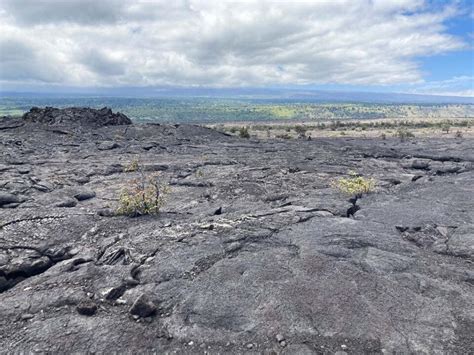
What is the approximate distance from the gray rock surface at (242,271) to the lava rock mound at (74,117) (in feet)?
95.7

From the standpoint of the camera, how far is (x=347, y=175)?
78.0ft

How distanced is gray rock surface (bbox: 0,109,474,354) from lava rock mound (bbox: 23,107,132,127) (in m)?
29.2

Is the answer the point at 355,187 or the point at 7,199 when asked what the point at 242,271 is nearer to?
the point at 355,187

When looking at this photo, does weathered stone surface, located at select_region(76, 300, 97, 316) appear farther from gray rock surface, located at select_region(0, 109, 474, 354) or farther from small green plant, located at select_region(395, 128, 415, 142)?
small green plant, located at select_region(395, 128, 415, 142)

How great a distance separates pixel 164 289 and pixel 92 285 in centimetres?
184

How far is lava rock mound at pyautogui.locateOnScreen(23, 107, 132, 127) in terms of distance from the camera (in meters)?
48.0

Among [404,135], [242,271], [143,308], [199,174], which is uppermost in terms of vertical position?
[242,271]

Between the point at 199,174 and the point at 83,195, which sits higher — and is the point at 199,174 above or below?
below

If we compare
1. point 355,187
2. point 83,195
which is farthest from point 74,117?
point 355,187

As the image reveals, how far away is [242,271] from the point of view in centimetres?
1046

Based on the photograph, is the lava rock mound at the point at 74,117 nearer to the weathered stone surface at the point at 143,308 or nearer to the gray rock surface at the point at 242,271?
the gray rock surface at the point at 242,271

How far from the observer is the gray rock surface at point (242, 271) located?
8227 mm

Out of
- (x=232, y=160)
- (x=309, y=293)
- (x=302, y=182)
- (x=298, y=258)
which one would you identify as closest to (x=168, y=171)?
(x=232, y=160)

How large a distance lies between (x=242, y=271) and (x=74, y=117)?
44.5 m
